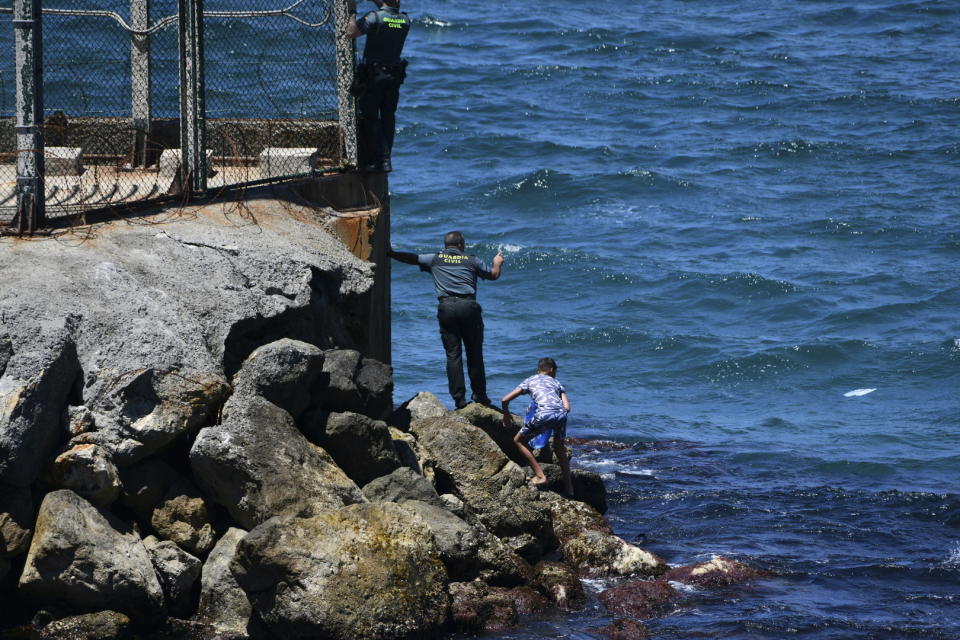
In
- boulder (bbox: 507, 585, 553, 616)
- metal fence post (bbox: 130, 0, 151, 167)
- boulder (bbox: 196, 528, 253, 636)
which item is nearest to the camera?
boulder (bbox: 196, 528, 253, 636)

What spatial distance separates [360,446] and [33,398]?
9.05 ft

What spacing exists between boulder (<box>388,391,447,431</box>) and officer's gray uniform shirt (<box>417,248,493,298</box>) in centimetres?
126

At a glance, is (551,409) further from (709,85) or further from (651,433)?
(709,85)

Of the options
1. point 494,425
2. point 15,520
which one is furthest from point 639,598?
point 15,520

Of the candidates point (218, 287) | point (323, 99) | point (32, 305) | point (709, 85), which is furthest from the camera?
point (709, 85)

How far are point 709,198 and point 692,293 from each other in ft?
18.2

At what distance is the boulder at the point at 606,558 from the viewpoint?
479 inches

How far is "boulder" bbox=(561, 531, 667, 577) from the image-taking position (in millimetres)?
12156

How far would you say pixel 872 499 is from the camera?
15.6m

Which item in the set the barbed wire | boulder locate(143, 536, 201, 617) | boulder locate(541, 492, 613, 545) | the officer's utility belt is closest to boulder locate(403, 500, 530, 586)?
boulder locate(541, 492, 613, 545)

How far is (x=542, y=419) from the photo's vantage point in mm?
13195

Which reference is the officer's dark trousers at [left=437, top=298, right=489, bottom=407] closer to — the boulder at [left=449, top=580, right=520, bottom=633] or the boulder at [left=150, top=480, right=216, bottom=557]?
the boulder at [left=449, top=580, right=520, bottom=633]

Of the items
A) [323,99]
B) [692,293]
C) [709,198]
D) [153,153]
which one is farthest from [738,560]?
[709,198]

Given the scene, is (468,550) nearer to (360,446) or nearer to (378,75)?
(360,446)
